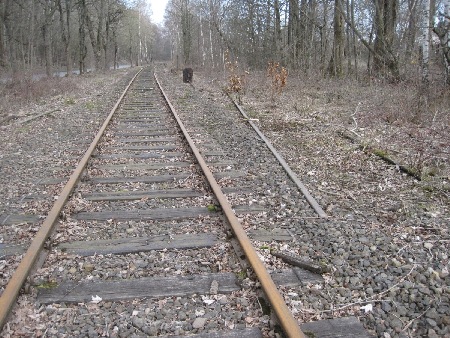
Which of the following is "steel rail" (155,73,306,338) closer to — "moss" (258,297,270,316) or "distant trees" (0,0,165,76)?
"moss" (258,297,270,316)

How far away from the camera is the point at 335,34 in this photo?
17266 mm

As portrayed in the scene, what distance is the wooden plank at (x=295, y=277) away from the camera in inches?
132

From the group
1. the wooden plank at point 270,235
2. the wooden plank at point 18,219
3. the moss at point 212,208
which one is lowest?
the wooden plank at point 270,235

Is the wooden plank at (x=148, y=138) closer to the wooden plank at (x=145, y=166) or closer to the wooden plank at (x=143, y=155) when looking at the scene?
the wooden plank at (x=143, y=155)

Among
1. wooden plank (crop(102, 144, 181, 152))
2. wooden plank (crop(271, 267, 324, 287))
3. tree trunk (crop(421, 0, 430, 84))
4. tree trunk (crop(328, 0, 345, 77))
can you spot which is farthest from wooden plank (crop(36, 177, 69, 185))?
tree trunk (crop(328, 0, 345, 77))

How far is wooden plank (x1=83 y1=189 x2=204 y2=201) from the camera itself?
16.8 ft

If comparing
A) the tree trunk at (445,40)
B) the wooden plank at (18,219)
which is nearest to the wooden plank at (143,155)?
the wooden plank at (18,219)

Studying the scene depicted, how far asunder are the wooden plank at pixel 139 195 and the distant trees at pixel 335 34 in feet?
25.2

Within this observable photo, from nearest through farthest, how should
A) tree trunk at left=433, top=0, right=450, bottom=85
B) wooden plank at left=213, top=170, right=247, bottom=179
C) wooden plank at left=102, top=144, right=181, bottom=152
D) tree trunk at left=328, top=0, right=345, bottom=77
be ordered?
wooden plank at left=213, top=170, right=247, bottom=179, wooden plank at left=102, top=144, right=181, bottom=152, tree trunk at left=433, top=0, right=450, bottom=85, tree trunk at left=328, top=0, right=345, bottom=77

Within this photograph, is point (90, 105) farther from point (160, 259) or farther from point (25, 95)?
point (160, 259)

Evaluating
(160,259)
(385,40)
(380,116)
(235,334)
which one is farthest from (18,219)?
(385,40)

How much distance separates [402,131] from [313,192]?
3.96 metres

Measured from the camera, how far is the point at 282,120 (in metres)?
10.1

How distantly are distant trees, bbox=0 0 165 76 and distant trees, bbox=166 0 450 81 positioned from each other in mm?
8150
